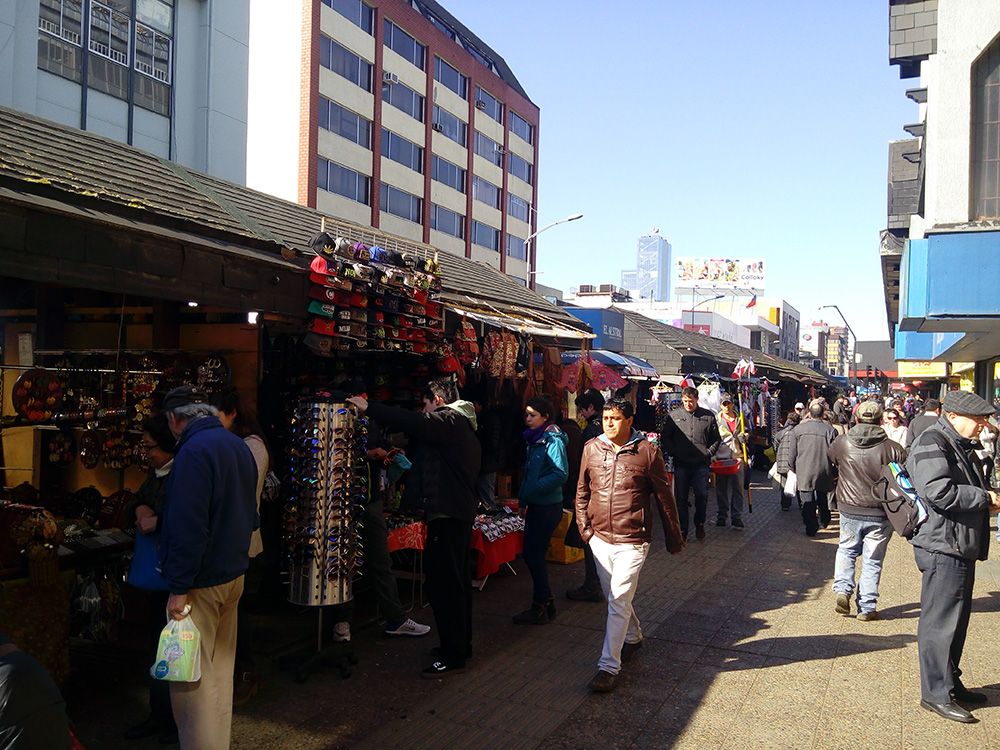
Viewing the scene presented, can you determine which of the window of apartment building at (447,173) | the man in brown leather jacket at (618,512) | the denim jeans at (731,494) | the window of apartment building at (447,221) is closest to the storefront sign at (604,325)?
the denim jeans at (731,494)

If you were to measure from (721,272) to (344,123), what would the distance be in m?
66.4

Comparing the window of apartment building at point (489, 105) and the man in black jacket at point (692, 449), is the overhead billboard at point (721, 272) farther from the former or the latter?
the man in black jacket at point (692, 449)

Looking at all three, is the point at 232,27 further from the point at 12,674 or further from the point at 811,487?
the point at 12,674

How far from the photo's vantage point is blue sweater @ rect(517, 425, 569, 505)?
644cm

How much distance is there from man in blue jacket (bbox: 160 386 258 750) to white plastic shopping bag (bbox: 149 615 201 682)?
0.20ft

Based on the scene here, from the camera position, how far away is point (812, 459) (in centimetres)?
1023

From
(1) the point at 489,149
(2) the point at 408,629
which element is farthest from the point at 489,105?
(2) the point at 408,629

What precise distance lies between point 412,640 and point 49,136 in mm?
4802

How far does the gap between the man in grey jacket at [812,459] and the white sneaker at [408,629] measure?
20.0 ft

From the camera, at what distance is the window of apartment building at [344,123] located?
34312 millimetres

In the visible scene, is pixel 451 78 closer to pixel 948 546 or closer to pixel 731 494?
pixel 731 494

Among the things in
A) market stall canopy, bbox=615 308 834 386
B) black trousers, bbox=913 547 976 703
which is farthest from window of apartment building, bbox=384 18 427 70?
black trousers, bbox=913 547 976 703

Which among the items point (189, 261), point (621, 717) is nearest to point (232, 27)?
point (189, 261)

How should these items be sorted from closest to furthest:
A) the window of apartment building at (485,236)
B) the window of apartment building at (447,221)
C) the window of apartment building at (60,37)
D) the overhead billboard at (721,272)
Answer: the window of apartment building at (60,37)
the window of apartment building at (447,221)
the window of apartment building at (485,236)
the overhead billboard at (721,272)
